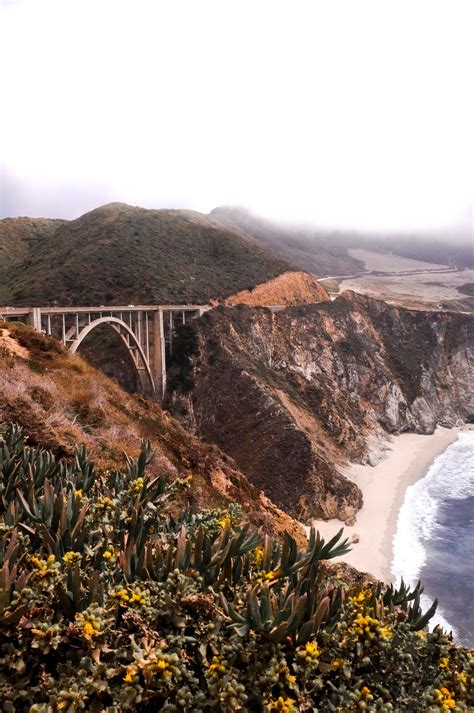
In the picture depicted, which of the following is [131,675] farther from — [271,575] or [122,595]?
[271,575]

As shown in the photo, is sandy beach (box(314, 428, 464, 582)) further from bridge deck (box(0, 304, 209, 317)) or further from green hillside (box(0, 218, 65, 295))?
green hillside (box(0, 218, 65, 295))

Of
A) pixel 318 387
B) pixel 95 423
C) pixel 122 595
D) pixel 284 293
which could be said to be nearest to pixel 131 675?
pixel 122 595

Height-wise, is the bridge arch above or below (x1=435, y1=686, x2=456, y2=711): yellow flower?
below

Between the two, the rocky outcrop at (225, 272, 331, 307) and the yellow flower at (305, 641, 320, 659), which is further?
the rocky outcrop at (225, 272, 331, 307)

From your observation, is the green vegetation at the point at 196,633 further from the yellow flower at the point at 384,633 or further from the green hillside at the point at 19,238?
the green hillside at the point at 19,238

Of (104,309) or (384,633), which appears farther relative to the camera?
(104,309)

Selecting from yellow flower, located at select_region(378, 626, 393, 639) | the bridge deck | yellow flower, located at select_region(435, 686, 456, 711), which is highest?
the bridge deck

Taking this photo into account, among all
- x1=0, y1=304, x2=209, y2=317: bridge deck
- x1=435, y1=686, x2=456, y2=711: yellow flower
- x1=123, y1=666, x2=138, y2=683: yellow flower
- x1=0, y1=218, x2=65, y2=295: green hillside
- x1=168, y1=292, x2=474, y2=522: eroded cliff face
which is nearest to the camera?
x1=123, y1=666, x2=138, y2=683: yellow flower

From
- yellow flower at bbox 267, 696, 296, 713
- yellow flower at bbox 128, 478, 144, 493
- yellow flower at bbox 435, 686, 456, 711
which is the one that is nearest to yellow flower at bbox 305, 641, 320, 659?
yellow flower at bbox 267, 696, 296, 713
